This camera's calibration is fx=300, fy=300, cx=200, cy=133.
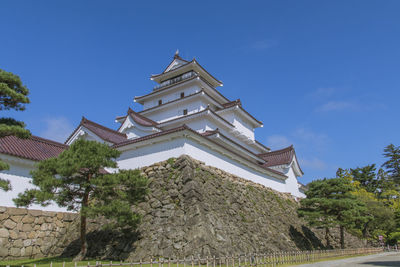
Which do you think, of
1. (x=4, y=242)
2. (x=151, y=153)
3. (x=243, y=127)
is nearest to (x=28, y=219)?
(x=4, y=242)

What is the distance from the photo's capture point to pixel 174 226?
11.9 metres

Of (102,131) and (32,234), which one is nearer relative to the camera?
(32,234)

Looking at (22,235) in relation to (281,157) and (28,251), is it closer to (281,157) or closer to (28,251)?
(28,251)

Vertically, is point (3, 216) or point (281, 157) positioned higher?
point (281, 157)

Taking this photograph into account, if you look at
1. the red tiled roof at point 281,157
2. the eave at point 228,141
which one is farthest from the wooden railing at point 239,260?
the red tiled roof at point 281,157

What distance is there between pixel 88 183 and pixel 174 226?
3.72 meters

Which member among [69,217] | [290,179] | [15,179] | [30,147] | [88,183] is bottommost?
[69,217]

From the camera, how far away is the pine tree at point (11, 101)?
332 inches

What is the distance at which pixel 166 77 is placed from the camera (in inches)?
1183

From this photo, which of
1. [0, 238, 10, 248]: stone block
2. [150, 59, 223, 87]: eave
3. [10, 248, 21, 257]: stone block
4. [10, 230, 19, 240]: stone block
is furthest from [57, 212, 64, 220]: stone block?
[150, 59, 223, 87]: eave

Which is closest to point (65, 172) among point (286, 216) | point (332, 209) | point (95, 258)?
point (95, 258)

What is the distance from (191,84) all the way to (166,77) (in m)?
4.67

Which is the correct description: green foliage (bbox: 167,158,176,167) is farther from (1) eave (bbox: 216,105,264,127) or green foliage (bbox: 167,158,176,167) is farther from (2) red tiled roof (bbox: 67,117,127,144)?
(1) eave (bbox: 216,105,264,127)

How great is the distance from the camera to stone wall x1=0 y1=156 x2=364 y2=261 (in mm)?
11492
